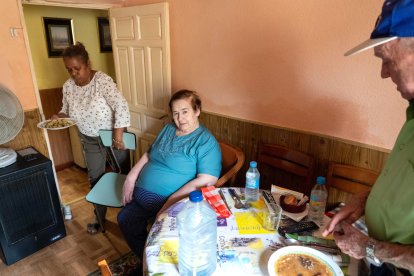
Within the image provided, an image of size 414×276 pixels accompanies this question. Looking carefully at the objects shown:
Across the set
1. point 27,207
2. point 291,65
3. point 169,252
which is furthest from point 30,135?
point 291,65

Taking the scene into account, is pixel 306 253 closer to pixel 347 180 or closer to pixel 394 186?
pixel 394 186

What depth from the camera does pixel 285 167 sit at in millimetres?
1675

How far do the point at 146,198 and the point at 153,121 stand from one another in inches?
43.9

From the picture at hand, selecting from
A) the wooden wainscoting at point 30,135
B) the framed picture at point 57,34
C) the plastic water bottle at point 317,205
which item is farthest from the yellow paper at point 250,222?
the framed picture at point 57,34

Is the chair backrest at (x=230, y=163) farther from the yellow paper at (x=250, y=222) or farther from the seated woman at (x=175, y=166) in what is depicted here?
the yellow paper at (x=250, y=222)

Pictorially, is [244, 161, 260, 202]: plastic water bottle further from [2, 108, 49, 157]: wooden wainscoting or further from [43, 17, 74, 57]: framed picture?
[43, 17, 74, 57]: framed picture

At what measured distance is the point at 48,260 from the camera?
6.16ft

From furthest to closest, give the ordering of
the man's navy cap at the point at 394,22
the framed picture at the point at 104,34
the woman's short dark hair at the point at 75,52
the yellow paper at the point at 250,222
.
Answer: the framed picture at the point at 104,34
the woman's short dark hair at the point at 75,52
the yellow paper at the point at 250,222
the man's navy cap at the point at 394,22

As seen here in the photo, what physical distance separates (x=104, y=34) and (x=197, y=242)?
3.26 meters

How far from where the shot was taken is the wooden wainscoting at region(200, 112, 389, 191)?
4.78 ft

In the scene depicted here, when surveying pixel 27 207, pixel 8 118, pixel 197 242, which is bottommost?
pixel 27 207

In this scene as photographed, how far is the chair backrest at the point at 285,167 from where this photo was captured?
158 cm

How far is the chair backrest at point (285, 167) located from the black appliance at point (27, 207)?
1.51 metres

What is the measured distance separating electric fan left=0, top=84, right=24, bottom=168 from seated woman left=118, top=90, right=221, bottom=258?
2.90 feet
